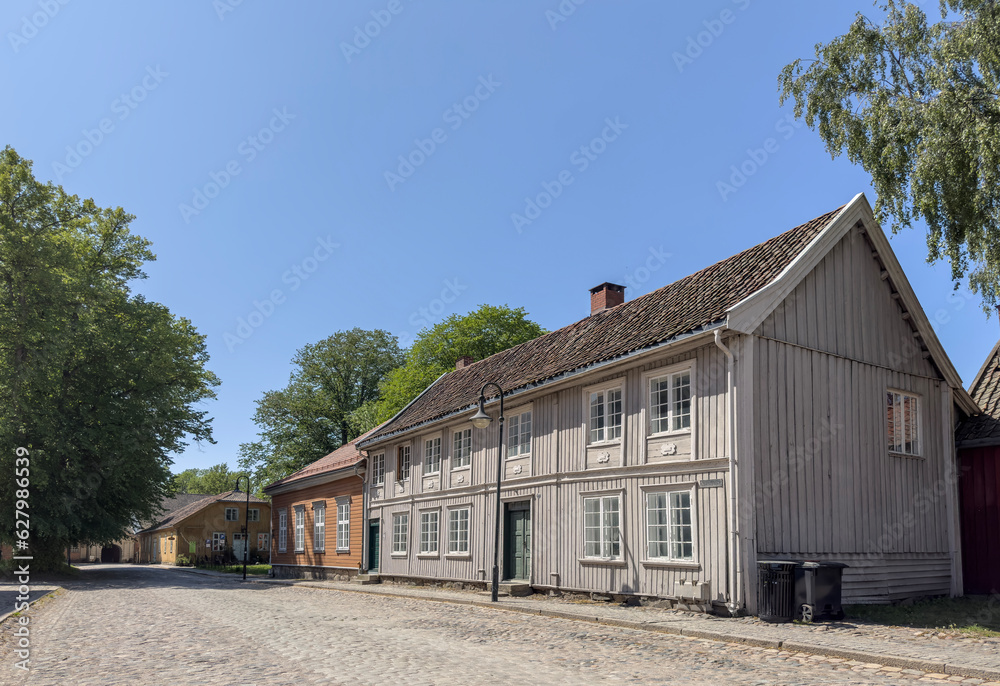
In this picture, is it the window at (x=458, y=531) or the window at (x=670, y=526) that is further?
the window at (x=458, y=531)

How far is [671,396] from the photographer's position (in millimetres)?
15750

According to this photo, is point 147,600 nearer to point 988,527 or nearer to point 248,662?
point 248,662

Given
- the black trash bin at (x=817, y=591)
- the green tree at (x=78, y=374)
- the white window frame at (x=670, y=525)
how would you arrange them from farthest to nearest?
the green tree at (x=78, y=374)
the white window frame at (x=670, y=525)
the black trash bin at (x=817, y=591)

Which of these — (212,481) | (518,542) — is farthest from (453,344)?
(212,481)

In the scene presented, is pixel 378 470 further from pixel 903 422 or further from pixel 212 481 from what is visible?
pixel 212 481

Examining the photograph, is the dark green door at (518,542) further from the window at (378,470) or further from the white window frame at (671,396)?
the window at (378,470)

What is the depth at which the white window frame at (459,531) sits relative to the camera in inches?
891

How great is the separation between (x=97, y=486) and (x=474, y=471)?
18394 mm

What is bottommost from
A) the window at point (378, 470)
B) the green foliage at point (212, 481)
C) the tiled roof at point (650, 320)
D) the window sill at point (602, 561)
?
the green foliage at point (212, 481)

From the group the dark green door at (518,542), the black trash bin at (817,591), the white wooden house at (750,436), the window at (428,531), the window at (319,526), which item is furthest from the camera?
the window at (319,526)

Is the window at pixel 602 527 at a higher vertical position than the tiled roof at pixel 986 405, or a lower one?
lower

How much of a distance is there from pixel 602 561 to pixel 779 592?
470 centimetres

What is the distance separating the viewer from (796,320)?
15367 mm

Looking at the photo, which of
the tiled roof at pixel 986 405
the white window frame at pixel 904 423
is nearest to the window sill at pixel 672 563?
the white window frame at pixel 904 423
